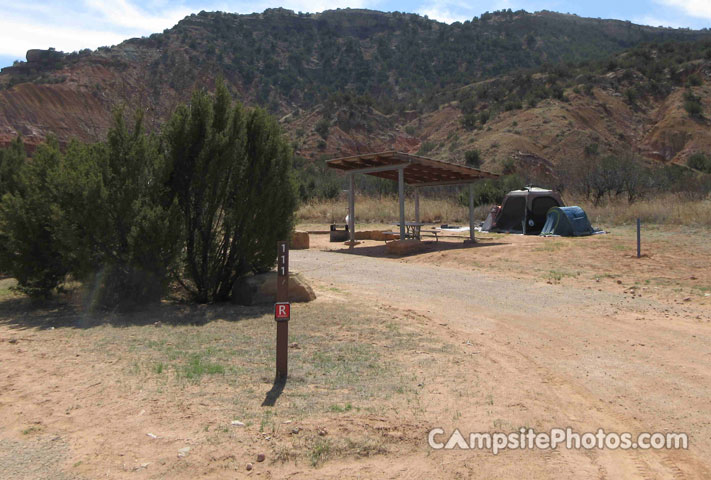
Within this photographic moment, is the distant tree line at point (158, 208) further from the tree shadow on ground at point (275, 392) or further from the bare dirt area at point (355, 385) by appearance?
the tree shadow on ground at point (275, 392)

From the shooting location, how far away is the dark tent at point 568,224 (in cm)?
1841

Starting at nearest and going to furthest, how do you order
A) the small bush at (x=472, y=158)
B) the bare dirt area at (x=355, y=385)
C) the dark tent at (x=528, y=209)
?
the bare dirt area at (x=355, y=385) < the dark tent at (x=528, y=209) < the small bush at (x=472, y=158)

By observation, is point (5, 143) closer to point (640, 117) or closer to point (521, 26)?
point (640, 117)

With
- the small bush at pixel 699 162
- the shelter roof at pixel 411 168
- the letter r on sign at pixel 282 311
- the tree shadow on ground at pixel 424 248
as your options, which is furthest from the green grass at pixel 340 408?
the small bush at pixel 699 162

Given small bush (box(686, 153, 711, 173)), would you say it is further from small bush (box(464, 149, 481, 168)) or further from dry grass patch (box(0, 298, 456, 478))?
dry grass patch (box(0, 298, 456, 478))

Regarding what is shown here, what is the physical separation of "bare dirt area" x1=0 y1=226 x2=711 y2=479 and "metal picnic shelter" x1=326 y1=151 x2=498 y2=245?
751 centimetres

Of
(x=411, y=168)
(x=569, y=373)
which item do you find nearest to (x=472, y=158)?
(x=411, y=168)

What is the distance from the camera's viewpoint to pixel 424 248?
16.5 metres

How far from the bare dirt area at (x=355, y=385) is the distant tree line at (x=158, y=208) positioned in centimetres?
61

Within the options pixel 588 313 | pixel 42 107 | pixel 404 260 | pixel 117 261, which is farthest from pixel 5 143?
pixel 588 313

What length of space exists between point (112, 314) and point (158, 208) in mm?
1464

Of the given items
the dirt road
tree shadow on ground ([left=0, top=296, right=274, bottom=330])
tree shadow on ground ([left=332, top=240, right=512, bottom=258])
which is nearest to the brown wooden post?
the dirt road

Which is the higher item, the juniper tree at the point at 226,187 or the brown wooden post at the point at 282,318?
the juniper tree at the point at 226,187

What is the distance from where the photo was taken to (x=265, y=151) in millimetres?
8258
